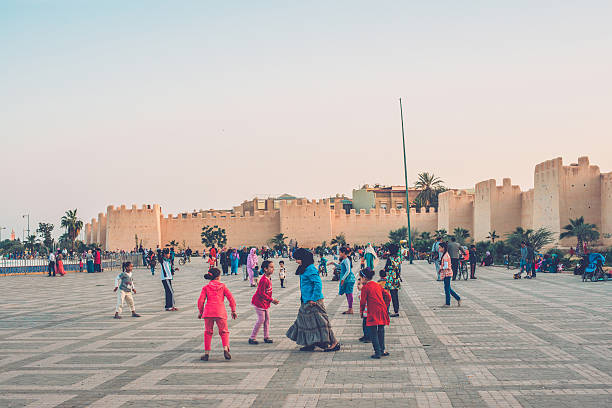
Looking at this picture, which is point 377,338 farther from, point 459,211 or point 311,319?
point 459,211

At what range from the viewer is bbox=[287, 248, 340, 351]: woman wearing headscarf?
24.8ft

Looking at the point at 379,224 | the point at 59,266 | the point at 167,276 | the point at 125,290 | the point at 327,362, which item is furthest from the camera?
the point at 379,224

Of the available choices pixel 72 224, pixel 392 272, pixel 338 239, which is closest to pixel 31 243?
Answer: pixel 72 224

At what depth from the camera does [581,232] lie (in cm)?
3447

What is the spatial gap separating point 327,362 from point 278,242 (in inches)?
2518

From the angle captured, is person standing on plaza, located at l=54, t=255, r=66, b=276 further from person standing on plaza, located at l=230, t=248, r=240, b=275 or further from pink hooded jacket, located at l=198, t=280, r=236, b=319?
pink hooded jacket, located at l=198, t=280, r=236, b=319

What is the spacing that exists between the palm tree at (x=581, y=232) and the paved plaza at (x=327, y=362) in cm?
2454

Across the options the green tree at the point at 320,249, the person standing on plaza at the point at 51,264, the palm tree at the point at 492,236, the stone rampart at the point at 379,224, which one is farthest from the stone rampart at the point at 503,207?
the person standing on plaza at the point at 51,264

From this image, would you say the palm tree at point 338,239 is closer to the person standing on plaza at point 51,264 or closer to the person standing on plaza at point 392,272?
the person standing on plaza at point 51,264

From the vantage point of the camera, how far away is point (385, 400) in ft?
17.0

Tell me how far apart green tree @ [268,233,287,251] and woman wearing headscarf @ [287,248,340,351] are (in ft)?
198

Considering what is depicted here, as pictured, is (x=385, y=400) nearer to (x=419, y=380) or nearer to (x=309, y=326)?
(x=419, y=380)

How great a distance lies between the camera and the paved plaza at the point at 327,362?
5.35 metres

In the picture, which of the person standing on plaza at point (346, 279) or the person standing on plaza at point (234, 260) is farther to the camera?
the person standing on plaza at point (234, 260)
